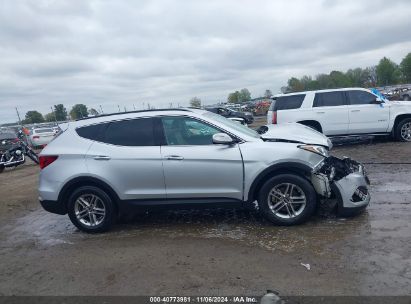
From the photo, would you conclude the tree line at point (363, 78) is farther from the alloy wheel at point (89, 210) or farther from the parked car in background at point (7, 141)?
the alloy wheel at point (89, 210)

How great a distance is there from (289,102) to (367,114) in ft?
7.74

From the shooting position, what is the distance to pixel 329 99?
12.4 meters

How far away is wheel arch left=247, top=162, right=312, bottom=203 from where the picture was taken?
5.44 m

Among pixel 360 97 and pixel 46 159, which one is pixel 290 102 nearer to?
pixel 360 97

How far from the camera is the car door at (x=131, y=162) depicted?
225 inches

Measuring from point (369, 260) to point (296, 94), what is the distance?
352 inches

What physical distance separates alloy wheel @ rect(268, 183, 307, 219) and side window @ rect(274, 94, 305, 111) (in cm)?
738

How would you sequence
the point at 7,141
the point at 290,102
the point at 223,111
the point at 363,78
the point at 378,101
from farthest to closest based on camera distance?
the point at 363,78, the point at 223,111, the point at 7,141, the point at 290,102, the point at 378,101

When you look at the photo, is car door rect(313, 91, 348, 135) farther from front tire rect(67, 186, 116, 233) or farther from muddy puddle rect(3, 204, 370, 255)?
front tire rect(67, 186, 116, 233)

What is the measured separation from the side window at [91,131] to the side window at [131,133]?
0.11 m

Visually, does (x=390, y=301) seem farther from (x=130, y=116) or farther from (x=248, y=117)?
(x=248, y=117)

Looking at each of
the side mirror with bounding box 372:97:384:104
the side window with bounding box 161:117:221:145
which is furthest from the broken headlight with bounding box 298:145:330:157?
the side mirror with bounding box 372:97:384:104

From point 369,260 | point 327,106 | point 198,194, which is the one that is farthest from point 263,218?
point 327,106

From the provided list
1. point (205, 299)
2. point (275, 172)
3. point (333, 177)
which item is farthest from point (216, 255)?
point (333, 177)
